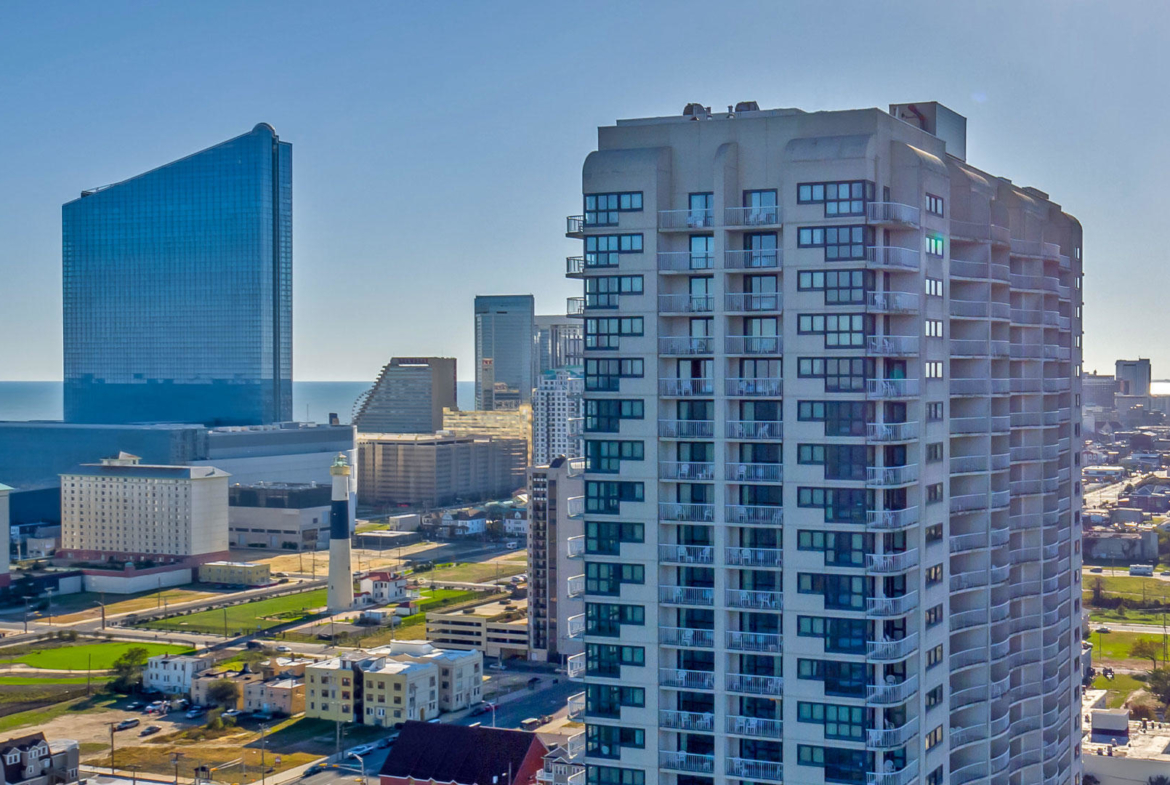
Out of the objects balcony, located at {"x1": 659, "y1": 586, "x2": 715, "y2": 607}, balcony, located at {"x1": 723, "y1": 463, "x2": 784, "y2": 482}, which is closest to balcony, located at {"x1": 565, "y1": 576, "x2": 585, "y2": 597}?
balcony, located at {"x1": 659, "y1": 586, "x2": 715, "y2": 607}

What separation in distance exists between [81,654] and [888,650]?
3575 inches

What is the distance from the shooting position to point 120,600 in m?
136

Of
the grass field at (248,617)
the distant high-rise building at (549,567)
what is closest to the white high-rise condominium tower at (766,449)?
the distant high-rise building at (549,567)

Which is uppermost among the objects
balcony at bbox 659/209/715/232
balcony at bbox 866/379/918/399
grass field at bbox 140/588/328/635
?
balcony at bbox 659/209/715/232

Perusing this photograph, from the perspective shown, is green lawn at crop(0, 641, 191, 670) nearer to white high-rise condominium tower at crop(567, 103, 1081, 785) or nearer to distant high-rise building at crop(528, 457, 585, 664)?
distant high-rise building at crop(528, 457, 585, 664)

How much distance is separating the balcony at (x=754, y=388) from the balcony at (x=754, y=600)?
453cm

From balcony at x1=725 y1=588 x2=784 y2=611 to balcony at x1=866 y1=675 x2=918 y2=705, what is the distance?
2.71m

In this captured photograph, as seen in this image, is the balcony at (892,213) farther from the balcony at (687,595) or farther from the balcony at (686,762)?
the balcony at (686,762)

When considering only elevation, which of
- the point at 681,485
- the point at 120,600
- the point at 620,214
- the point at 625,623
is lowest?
the point at 120,600

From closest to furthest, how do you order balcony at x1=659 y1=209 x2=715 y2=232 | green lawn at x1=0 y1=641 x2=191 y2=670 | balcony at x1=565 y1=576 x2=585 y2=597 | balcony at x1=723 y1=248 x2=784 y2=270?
1. balcony at x1=723 y1=248 x2=784 y2=270
2. balcony at x1=659 y1=209 x2=715 y2=232
3. balcony at x1=565 y1=576 x2=585 y2=597
4. green lawn at x1=0 y1=641 x2=191 y2=670

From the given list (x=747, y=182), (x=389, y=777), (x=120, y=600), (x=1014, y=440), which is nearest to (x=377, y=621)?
(x=120, y=600)

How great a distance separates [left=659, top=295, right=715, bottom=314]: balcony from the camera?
32344mm

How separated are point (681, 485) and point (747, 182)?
733 centimetres

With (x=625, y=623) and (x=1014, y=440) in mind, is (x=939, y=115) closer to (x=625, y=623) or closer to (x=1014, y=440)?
(x=1014, y=440)
